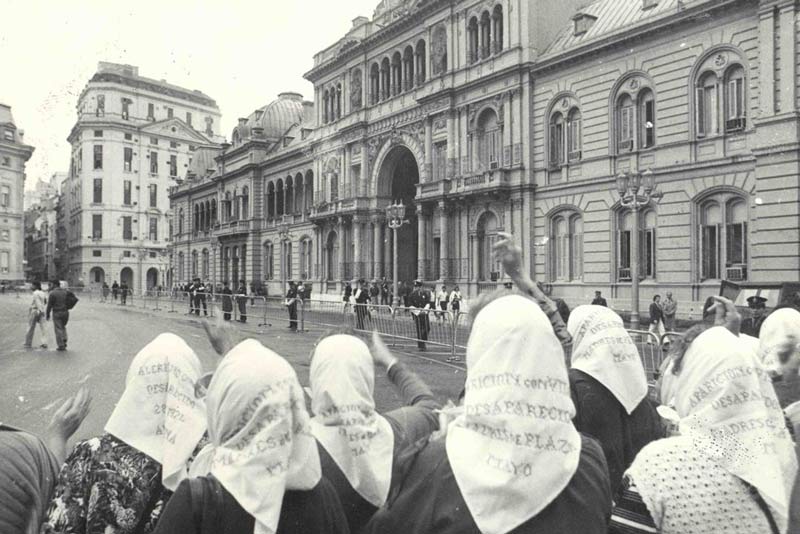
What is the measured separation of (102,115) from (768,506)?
82.4 m

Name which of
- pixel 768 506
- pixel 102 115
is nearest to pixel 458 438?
pixel 768 506

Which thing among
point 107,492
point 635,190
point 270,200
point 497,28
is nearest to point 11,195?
point 270,200

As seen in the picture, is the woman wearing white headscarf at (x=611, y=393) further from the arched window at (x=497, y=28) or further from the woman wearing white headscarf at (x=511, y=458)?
the arched window at (x=497, y=28)

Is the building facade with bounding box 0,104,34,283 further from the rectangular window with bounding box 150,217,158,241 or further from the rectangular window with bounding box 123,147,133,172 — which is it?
the rectangular window with bounding box 150,217,158,241

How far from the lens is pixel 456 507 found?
6.89 feet

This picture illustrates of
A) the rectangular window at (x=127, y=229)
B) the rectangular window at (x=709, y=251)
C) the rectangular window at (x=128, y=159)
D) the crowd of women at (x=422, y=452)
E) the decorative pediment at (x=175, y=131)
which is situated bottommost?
the crowd of women at (x=422, y=452)

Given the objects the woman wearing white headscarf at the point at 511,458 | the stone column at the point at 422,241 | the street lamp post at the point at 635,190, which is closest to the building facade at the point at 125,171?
the stone column at the point at 422,241

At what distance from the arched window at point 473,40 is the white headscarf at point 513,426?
103 ft

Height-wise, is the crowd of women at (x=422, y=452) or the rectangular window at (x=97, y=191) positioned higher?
the rectangular window at (x=97, y=191)

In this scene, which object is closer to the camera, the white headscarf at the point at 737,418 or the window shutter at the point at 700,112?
the white headscarf at the point at 737,418

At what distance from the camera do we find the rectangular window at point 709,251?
74.5 feet

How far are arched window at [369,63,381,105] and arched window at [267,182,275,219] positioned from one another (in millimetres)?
15316

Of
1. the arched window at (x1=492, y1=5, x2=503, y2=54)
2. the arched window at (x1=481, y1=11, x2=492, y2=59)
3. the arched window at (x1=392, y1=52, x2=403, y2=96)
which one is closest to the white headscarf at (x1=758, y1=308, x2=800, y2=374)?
the arched window at (x1=492, y1=5, x2=503, y2=54)

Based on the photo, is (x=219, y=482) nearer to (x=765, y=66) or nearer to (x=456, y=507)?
(x=456, y=507)
